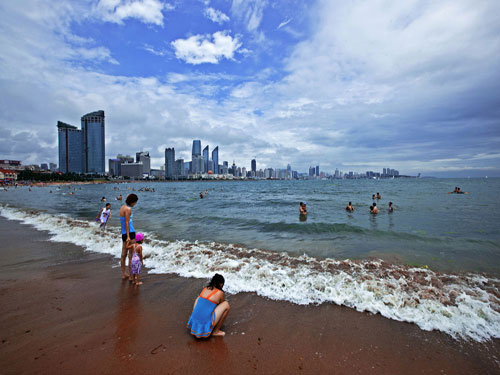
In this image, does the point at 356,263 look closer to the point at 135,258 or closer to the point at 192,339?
the point at 192,339

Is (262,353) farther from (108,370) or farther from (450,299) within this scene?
(450,299)

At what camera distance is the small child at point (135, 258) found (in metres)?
5.80

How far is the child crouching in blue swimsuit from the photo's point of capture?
3.68 meters

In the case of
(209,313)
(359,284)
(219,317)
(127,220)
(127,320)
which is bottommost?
(127,320)

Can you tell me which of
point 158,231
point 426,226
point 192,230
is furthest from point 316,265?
point 426,226

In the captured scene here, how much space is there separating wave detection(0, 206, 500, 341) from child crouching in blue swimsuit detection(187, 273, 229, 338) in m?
1.67

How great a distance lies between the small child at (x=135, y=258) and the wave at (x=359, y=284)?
93 cm

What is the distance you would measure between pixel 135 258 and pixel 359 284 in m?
5.59

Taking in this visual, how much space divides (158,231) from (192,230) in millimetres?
1849

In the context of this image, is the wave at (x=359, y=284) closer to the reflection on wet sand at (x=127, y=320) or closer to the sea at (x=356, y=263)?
the sea at (x=356, y=263)

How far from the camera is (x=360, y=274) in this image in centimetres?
627

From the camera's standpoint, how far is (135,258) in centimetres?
579

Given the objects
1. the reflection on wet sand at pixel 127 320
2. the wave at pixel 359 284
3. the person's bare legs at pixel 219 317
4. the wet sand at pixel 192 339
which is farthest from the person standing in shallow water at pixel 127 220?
the person's bare legs at pixel 219 317

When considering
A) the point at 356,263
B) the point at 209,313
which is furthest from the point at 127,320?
the point at 356,263
